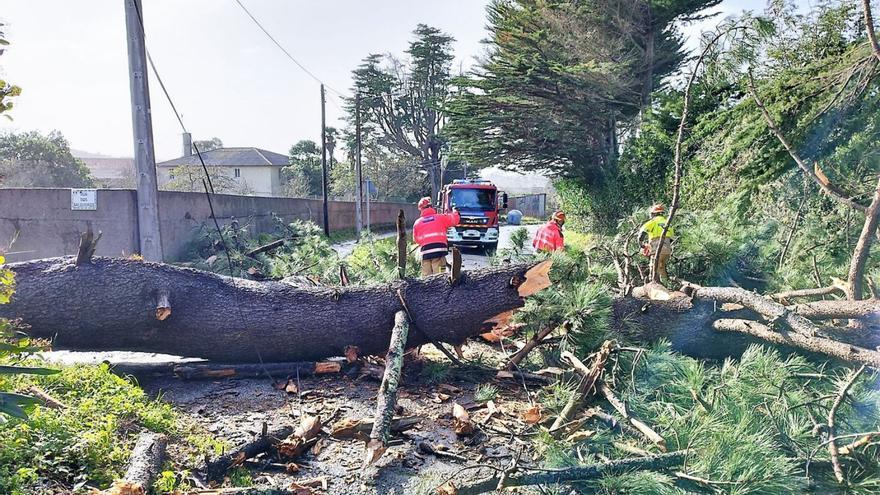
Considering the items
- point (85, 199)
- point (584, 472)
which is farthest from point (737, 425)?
point (85, 199)

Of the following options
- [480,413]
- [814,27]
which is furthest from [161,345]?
[814,27]

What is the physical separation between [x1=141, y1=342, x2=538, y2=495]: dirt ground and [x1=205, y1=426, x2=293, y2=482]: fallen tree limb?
0.08m

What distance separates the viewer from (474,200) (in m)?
16.8

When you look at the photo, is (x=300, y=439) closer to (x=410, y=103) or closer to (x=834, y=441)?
(x=834, y=441)

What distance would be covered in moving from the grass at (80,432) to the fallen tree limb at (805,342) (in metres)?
3.80

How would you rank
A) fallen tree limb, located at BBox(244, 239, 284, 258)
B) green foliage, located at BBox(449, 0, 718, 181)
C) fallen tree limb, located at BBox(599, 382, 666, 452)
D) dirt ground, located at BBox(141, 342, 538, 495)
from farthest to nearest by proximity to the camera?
green foliage, located at BBox(449, 0, 718, 181) → fallen tree limb, located at BBox(244, 239, 284, 258) → dirt ground, located at BBox(141, 342, 538, 495) → fallen tree limb, located at BBox(599, 382, 666, 452)

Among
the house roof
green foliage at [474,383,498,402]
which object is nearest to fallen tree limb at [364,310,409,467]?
green foliage at [474,383,498,402]

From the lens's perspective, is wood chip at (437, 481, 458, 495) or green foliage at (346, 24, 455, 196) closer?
wood chip at (437, 481, 458, 495)

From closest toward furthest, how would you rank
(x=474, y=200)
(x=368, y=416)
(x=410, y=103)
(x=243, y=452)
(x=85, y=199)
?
(x=243, y=452) → (x=368, y=416) → (x=85, y=199) → (x=474, y=200) → (x=410, y=103)

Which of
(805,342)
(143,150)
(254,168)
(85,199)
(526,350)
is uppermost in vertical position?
(254,168)

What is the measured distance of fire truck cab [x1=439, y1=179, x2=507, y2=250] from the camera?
1656 centimetres

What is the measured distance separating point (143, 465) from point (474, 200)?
14.6 m

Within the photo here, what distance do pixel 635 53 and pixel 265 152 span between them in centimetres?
4164

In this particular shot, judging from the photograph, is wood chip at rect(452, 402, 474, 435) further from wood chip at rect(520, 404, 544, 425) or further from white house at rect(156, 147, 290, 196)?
white house at rect(156, 147, 290, 196)
